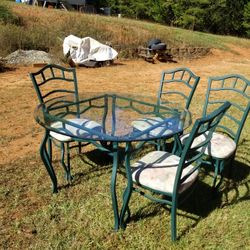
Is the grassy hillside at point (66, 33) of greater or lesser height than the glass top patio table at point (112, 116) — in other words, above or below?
below

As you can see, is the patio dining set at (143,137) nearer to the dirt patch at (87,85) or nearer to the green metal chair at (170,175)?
the green metal chair at (170,175)

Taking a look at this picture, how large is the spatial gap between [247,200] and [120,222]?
48.8 inches

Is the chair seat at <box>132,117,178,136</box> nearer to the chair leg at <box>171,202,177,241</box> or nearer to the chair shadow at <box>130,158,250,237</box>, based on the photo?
the chair leg at <box>171,202,177,241</box>

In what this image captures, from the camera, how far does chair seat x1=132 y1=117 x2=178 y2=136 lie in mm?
2508

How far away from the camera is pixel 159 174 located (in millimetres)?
2293

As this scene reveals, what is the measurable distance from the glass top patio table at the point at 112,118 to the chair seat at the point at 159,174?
0.16m

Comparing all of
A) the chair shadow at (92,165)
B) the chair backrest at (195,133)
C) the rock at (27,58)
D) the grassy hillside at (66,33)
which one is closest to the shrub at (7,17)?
the grassy hillside at (66,33)

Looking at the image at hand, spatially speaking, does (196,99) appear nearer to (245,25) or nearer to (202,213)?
(202,213)

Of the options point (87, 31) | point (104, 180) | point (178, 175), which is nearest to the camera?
point (178, 175)

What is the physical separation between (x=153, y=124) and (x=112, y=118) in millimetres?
466

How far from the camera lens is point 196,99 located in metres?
6.41

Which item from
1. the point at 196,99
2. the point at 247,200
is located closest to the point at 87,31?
the point at 196,99

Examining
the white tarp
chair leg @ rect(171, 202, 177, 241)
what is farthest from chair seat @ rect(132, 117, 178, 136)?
the white tarp

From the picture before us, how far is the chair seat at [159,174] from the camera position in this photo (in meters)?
2.21
